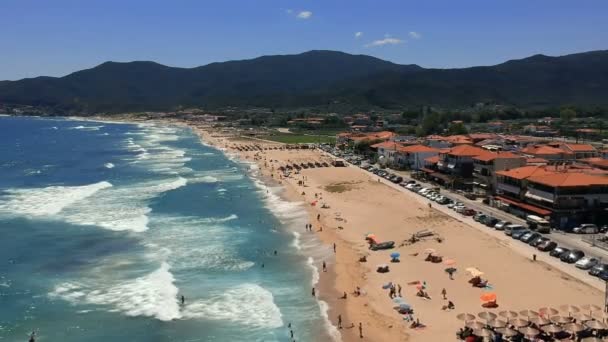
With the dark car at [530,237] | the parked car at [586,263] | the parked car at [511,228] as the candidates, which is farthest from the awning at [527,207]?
the parked car at [586,263]

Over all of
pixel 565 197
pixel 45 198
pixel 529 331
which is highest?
pixel 565 197

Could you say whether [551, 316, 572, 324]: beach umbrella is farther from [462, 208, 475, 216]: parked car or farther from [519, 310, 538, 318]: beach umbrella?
[462, 208, 475, 216]: parked car

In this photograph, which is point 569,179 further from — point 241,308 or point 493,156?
point 241,308

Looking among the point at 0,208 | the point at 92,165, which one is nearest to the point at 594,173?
the point at 0,208

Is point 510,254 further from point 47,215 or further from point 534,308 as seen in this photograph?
point 47,215

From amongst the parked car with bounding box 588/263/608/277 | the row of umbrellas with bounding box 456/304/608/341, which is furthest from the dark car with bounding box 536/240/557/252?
the row of umbrellas with bounding box 456/304/608/341

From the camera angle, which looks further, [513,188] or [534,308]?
[513,188]

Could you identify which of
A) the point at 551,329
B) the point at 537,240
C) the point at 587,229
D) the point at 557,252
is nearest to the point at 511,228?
the point at 537,240
